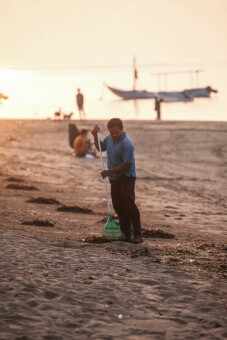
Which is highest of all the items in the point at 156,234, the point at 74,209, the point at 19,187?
the point at 19,187

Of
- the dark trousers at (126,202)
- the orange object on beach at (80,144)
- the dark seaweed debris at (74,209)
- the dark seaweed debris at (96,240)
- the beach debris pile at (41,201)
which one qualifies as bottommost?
the dark seaweed debris at (96,240)

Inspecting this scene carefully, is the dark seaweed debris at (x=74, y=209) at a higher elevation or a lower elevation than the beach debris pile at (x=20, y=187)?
lower

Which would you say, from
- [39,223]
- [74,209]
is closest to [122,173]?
[39,223]

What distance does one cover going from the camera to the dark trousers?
7875 mm

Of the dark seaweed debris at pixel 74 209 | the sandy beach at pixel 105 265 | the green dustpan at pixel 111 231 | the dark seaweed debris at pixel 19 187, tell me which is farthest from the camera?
the dark seaweed debris at pixel 19 187

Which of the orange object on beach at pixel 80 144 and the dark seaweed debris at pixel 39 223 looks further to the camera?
the orange object on beach at pixel 80 144

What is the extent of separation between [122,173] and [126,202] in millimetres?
364

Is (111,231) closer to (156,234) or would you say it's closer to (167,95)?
(156,234)

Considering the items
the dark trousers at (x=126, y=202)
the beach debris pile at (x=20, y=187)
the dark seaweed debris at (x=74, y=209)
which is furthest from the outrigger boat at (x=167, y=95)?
the dark trousers at (x=126, y=202)

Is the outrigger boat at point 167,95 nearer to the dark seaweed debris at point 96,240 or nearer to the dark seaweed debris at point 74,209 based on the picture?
the dark seaweed debris at point 74,209

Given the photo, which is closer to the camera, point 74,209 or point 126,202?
point 126,202

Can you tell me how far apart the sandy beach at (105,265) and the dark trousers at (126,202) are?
315 mm

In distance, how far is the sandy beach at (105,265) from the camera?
4.98 m

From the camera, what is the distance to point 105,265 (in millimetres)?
6578
